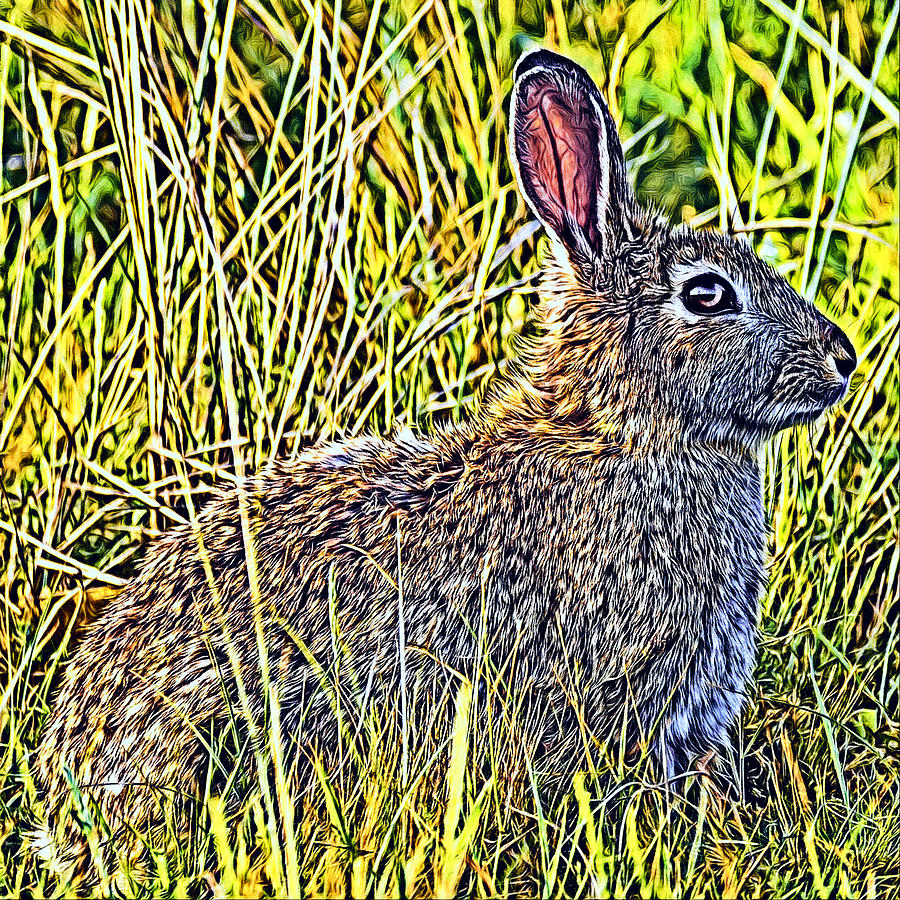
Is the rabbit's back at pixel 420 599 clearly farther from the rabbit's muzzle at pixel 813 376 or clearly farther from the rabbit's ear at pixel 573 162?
the rabbit's ear at pixel 573 162

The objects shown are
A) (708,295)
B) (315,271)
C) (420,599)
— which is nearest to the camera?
(420,599)

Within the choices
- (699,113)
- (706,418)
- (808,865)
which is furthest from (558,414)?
(808,865)

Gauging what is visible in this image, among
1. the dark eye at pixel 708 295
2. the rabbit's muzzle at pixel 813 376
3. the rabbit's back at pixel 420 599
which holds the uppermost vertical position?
the dark eye at pixel 708 295

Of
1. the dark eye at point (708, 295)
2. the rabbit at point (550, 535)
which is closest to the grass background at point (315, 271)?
the rabbit at point (550, 535)

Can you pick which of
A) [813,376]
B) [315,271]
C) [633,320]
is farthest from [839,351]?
[315,271]

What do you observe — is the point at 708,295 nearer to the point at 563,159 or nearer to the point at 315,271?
the point at 563,159

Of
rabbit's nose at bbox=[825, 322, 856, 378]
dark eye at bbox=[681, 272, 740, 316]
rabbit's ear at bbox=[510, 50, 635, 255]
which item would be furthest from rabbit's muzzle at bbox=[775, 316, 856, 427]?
rabbit's ear at bbox=[510, 50, 635, 255]

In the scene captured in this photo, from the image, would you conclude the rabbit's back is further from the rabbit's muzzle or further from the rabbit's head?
the rabbit's muzzle
